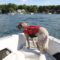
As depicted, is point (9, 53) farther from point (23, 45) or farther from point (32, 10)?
point (32, 10)

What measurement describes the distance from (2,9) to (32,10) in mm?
9400

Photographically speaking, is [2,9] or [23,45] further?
[2,9]

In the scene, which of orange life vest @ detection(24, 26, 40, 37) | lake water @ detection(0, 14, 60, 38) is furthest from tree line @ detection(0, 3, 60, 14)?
orange life vest @ detection(24, 26, 40, 37)

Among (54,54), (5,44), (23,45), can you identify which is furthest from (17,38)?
(54,54)

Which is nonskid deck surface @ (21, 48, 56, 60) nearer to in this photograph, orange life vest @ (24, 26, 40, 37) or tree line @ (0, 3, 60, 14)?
orange life vest @ (24, 26, 40, 37)

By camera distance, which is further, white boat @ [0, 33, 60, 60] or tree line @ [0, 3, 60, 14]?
tree line @ [0, 3, 60, 14]

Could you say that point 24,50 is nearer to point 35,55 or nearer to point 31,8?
point 35,55

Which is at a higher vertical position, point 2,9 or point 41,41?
point 41,41

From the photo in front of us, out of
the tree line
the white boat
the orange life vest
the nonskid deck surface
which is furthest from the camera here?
the tree line

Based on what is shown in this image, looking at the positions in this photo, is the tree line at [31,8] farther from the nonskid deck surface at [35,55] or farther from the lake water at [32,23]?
the nonskid deck surface at [35,55]

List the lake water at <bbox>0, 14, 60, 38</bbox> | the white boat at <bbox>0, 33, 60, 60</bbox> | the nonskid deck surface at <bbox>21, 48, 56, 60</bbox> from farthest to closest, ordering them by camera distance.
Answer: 1. the lake water at <bbox>0, 14, 60, 38</bbox>
2. the nonskid deck surface at <bbox>21, 48, 56, 60</bbox>
3. the white boat at <bbox>0, 33, 60, 60</bbox>

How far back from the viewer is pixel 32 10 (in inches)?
3039

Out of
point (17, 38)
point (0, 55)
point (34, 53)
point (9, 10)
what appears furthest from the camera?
point (9, 10)

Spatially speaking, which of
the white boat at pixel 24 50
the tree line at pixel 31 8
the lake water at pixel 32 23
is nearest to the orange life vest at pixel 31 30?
the white boat at pixel 24 50
